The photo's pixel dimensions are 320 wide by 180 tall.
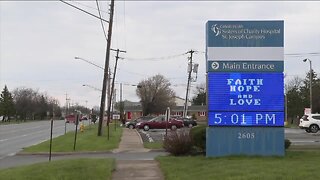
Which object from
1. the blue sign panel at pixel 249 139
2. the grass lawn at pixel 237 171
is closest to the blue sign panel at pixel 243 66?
the blue sign panel at pixel 249 139

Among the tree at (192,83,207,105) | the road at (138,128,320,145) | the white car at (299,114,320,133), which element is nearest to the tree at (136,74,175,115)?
the tree at (192,83,207,105)

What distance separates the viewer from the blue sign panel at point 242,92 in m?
16.2

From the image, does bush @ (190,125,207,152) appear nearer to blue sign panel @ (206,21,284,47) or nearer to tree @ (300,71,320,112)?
blue sign panel @ (206,21,284,47)

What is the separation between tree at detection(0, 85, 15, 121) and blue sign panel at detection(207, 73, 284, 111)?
12857cm

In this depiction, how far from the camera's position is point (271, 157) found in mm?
15984

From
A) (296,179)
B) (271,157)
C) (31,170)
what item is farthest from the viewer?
(271,157)

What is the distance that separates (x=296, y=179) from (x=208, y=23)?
7581 millimetres

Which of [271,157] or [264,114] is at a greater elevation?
[264,114]

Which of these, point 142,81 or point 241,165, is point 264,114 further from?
point 142,81

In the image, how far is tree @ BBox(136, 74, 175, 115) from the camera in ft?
403

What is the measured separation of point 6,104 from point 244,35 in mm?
130354

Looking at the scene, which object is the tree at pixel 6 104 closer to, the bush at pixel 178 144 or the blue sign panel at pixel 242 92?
the bush at pixel 178 144

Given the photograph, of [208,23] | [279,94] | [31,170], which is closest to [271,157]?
[279,94]

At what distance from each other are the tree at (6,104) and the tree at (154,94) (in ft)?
124
